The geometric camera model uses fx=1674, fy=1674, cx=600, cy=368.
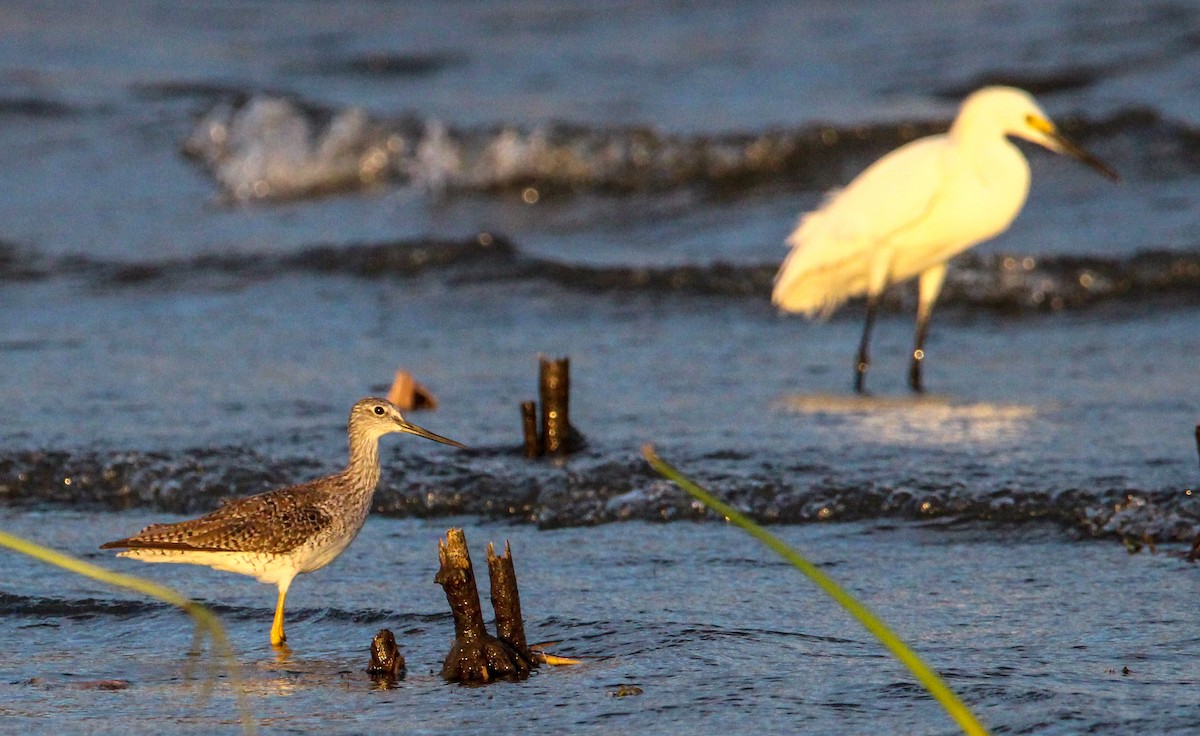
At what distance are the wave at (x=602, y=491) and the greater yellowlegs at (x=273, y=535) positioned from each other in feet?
4.30

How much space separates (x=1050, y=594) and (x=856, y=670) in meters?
1.00

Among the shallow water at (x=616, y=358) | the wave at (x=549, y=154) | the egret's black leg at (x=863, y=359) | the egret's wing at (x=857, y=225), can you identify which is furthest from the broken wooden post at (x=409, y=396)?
the wave at (x=549, y=154)

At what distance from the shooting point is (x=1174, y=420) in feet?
23.0

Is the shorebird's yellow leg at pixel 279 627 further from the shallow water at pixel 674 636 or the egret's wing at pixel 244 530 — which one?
the egret's wing at pixel 244 530

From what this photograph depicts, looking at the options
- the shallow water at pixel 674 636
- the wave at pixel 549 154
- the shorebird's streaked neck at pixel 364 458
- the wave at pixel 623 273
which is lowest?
the shallow water at pixel 674 636

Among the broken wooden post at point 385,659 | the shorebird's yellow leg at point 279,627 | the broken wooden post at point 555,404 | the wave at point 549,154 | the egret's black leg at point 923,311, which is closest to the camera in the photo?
the broken wooden post at point 385,659

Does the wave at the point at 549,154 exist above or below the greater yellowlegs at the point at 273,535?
above

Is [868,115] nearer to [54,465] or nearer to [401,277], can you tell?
[401,277]

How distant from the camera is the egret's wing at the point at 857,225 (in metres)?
8.87

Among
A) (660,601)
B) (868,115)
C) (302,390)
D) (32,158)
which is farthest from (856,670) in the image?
(32,158)

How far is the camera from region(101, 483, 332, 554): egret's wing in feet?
14.8

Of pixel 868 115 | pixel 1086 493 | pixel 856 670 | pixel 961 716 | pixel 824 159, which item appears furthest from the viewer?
pixel 868 115

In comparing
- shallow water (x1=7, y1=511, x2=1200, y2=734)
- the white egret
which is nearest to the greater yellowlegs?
shallow water (x1=7, y1=511, x2=1200, y2=734)

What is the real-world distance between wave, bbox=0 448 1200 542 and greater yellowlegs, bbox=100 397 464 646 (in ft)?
4.30
